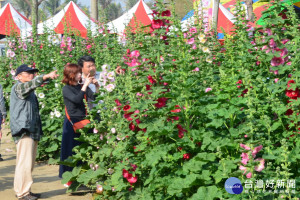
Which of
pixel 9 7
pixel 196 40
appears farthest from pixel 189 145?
pixel 9 7

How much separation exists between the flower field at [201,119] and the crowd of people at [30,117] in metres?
0.61

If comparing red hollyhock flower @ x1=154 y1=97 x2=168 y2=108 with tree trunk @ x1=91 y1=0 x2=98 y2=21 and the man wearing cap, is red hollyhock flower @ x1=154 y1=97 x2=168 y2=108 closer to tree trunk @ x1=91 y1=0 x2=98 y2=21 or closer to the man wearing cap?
the man wearing cap

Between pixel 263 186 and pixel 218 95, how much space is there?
1.01 metres

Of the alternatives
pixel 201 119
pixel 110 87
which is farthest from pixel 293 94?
pixel 110 87

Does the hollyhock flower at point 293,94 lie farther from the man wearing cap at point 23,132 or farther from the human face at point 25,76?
the human face at point 25,76

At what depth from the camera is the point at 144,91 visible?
480cm

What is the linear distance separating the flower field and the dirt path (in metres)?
0.49

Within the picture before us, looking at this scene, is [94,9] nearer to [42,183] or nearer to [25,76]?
[42,183]

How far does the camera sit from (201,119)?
463cm

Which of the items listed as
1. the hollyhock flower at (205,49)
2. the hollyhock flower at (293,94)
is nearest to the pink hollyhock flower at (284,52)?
the hollyhock flower at (293,94)

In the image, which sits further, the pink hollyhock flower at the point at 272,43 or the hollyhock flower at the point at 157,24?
the hollyhock flower at the point at 157,24

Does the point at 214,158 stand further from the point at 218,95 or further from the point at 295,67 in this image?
the point at 295,67

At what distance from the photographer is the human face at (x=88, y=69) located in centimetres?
690

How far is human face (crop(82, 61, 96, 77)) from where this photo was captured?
690 cm
